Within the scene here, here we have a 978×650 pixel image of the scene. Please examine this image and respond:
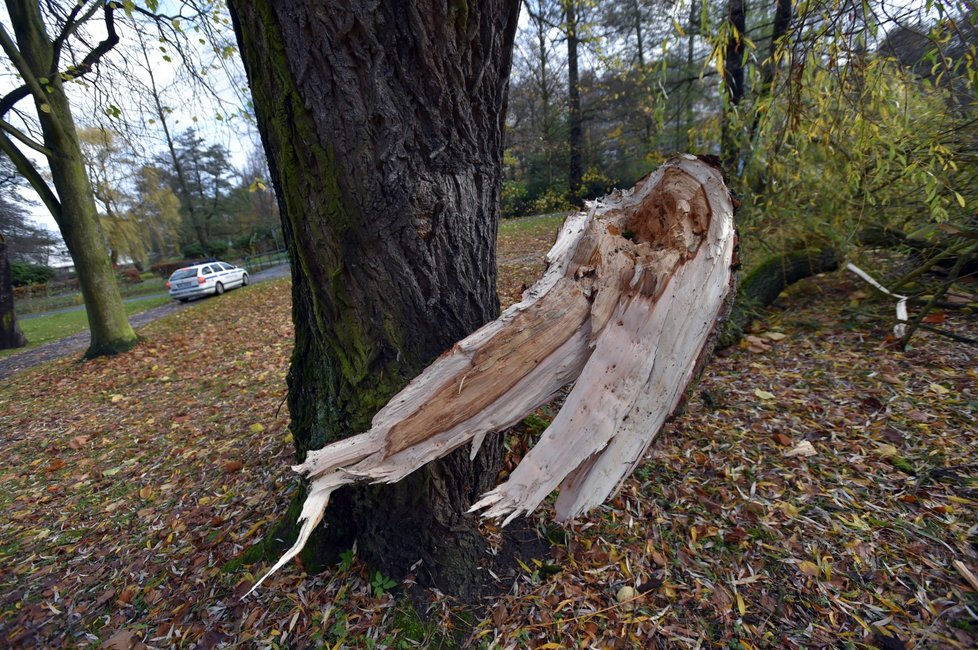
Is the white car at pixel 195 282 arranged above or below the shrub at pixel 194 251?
below

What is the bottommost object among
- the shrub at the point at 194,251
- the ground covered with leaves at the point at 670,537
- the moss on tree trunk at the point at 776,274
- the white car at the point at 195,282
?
the ground covered with leaves at the point at 670,537

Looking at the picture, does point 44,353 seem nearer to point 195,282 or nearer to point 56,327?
point 56,327

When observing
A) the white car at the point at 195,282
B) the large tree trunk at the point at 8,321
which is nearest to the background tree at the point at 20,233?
the white car at the point at 195,282

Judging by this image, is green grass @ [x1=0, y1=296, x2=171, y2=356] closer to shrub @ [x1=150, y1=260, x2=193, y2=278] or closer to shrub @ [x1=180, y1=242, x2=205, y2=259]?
shrub @ [x1=150, y1=260, x2=193, y2=278]

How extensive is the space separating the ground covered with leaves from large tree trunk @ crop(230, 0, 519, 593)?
0.49m

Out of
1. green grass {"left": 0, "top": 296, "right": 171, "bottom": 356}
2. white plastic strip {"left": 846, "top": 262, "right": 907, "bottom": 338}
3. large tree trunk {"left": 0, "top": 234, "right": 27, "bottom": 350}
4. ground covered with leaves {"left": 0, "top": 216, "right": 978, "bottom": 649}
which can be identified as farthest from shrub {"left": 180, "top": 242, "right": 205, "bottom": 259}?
white plastic strip {"left": 846, "top": 262, "right": 907, "bottom": 338}

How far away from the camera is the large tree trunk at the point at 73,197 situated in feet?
23.0

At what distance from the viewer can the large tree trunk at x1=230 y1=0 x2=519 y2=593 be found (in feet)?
4.82

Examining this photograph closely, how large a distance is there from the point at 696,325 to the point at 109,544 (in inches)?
137

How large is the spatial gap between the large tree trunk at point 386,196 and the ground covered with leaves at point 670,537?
488mm

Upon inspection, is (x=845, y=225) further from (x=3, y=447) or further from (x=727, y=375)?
(x=3, y=447)

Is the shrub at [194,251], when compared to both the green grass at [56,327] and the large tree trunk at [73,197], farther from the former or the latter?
the large tree trunk at [73,197]

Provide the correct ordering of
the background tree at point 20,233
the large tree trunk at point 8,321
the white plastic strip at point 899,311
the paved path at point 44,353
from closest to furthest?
the white plastic strip at point 899,311 < the paved path at point 44,353 < the large tree trunk at point 8,321 < the background tree at point 20,233

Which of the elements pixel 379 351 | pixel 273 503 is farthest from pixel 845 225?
pixel 273 503
